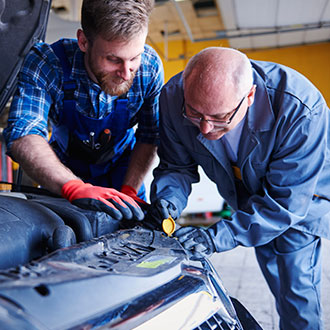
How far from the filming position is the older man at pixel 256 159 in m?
1.19

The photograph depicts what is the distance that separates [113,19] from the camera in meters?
1.16

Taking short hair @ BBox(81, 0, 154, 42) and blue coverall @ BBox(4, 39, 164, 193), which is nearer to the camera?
short hair @ BBox(81, 0, 154, 42)

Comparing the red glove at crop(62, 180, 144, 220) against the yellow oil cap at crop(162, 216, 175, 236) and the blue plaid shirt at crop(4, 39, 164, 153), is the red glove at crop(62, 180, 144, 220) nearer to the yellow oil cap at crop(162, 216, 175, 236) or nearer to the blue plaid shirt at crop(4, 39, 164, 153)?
the yellow oil cap at crop(162, 216, 175, 236)

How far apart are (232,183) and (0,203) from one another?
871 millimetres

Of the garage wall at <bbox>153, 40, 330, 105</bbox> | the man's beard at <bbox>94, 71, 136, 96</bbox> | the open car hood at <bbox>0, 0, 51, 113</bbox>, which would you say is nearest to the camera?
the man's beard at <bbox>94, 71, 136, 96</bbox>

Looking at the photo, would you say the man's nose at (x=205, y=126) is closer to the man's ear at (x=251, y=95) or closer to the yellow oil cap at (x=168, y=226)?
the man's ear at (x=251, y=95)

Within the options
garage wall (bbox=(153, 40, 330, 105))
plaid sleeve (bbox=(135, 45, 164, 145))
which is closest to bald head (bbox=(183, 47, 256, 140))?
plaid sleeve (bbox=(135, 45, 164, 145))

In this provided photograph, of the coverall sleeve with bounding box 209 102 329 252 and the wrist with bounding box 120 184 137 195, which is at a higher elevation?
the coverall sleeve with bounding box 209 102 329 252

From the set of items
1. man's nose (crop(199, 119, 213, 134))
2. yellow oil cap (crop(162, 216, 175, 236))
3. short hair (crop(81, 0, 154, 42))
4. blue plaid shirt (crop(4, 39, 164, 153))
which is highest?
short hair (crop(81, 0, 154, 42))

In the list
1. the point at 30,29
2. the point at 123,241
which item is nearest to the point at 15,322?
the point at 123,241

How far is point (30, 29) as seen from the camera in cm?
144

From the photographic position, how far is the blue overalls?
4.59 feet

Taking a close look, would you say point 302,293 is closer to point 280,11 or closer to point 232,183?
point 232,183

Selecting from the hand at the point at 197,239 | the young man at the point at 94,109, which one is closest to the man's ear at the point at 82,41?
the young man at the point at 94,109
